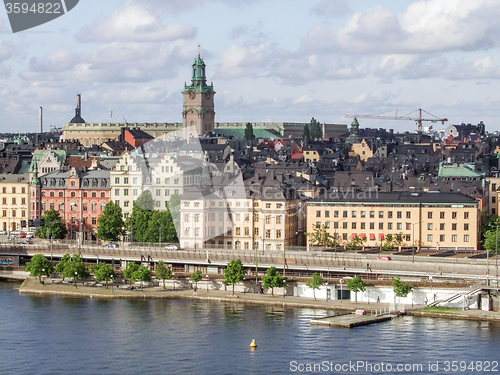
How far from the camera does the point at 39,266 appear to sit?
88.1 meters

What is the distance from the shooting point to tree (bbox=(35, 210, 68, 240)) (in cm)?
10456

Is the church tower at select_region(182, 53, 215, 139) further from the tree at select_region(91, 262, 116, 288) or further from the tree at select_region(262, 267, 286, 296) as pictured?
the tree at select_region(262, 267, 286, 296)

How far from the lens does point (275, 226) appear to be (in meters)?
97.6

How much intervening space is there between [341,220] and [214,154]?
199 ft

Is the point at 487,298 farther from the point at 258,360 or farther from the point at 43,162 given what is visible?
the point at 43,162

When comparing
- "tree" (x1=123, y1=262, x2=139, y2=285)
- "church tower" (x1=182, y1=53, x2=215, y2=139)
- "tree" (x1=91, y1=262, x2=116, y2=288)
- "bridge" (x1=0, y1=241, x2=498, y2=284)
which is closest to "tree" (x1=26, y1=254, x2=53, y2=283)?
"bridge" (x1=0, y1=241, x2=498, y2=284)

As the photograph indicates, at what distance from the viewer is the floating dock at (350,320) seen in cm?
7038

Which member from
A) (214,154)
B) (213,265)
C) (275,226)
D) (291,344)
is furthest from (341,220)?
(214,154)

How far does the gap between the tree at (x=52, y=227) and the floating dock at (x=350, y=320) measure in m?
39.1

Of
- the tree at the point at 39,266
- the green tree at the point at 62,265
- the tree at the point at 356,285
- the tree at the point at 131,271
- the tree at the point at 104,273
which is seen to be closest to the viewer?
the tree at the point at 356,285

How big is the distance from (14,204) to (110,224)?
16.6m

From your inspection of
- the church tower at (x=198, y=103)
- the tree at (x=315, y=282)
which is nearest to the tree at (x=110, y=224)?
the tree at (x=315, y=282)

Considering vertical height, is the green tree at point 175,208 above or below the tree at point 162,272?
above

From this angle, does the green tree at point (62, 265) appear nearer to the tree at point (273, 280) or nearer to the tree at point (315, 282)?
the tree at point (273, 280)
